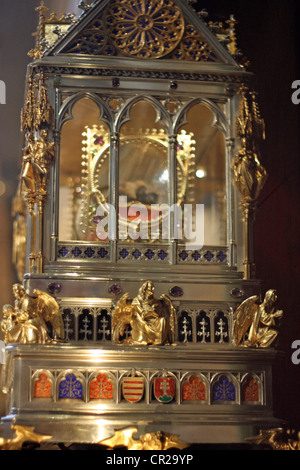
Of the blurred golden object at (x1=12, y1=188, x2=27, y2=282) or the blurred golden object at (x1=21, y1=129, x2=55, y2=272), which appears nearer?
the blurred golden object at (x1=21, y1=129, x2=55, y2=272)

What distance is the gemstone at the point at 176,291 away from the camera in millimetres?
10977

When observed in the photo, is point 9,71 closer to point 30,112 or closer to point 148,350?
point 30,112

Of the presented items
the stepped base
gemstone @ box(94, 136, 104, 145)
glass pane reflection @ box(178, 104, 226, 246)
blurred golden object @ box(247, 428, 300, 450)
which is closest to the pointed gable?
glass pane reflection @ box(178, 104, 226, 246)

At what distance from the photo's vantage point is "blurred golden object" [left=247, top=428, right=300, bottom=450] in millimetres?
9797

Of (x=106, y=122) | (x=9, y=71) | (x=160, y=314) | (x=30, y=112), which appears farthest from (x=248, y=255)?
(x=9, y=71)

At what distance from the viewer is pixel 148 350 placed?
10.2 m

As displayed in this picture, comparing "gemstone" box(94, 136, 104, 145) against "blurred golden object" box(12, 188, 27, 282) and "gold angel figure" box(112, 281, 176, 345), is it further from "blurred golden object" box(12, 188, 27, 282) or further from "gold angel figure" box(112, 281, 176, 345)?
"blurred golden object" box(12, 188, 27, 282)

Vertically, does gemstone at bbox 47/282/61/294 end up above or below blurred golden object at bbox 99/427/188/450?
above

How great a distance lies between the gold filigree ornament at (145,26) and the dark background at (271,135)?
1.90 m

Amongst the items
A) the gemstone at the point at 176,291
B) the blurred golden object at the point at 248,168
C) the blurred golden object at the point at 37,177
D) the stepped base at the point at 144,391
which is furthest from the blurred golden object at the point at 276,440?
the blurred golden object at the point at 37,177

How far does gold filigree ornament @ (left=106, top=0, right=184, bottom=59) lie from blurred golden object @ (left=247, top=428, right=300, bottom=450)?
4556mm
